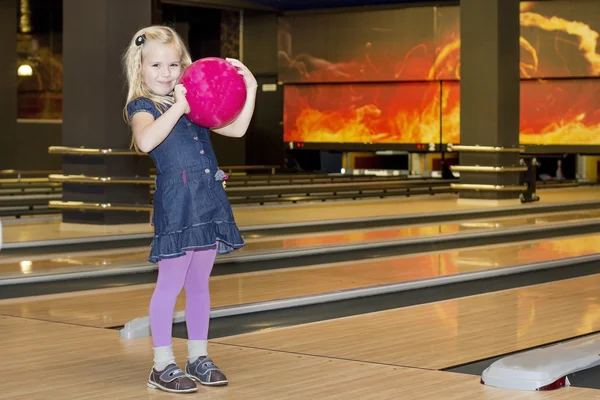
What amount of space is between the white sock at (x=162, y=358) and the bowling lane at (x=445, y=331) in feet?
2.39

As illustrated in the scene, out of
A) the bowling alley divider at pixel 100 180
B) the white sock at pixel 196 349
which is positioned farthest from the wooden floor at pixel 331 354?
the bowling alley divider at pixel 100 180

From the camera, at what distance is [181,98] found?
3.23 m


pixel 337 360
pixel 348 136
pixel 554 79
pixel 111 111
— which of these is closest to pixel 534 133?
pixel 554 79

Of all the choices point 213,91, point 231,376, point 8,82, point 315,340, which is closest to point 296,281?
point 315,340

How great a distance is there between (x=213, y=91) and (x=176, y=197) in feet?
1.09

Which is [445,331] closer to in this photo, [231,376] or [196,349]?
[231,376]

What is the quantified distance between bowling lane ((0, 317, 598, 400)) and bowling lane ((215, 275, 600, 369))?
14cm

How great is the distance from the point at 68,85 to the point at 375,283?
3.60 m

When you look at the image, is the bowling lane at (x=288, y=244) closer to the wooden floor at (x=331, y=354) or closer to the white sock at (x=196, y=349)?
the wooden floor at (x=331, y=354)

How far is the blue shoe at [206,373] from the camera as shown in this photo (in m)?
3.25

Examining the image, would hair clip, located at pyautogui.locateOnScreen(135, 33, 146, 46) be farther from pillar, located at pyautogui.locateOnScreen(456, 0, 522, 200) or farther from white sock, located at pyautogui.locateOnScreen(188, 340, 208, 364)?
pillar, located at pyautogui.locateOnScreen(456, 0, 522, 200)

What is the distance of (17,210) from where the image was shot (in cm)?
1044

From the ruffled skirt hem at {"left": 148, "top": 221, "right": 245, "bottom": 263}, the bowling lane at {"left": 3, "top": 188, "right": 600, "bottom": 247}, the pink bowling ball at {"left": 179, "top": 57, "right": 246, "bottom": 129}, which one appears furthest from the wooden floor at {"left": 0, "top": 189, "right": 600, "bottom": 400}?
the bowling lane at {"left": 3, "top": 188, "right": 600, "bottom": 247}

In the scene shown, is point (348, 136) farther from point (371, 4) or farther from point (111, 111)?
point (111, 111)
